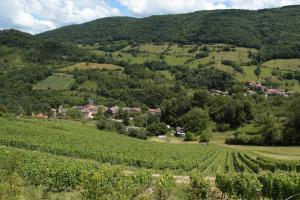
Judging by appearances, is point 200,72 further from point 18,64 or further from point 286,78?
point 18,64

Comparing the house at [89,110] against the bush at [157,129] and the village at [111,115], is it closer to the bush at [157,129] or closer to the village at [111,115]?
the village at [111,115]

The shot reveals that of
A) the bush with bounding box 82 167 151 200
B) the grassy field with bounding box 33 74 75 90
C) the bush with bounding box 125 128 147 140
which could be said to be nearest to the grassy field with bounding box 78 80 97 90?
the grassy field with bounding box 33 74 75 90

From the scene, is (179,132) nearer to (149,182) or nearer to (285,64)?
(149,182)

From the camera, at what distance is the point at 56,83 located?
154 meters

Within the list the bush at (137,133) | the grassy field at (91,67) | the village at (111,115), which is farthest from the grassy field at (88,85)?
the bush at (137,133)

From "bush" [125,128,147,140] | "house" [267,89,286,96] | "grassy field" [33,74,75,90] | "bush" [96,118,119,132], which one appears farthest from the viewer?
"grassy field" [33,74,75,90]

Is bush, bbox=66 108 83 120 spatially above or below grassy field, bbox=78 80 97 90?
below

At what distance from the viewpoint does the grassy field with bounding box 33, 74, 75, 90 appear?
153m

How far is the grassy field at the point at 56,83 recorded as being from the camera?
153 meters

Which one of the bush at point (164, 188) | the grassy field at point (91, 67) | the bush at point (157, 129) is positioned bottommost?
the bush at point (157, 129)

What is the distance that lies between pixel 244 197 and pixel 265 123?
6752cm

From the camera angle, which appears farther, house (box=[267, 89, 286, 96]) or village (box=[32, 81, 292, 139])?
house (box=[267, 89, 286, 96])

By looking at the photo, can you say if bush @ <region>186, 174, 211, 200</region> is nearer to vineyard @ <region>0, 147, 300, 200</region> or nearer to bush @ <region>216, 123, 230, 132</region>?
vineyard @ <region>0, 147, 300, 200</region>

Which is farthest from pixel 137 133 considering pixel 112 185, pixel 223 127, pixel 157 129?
pixel 112 185
